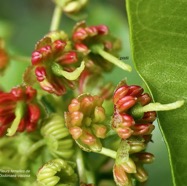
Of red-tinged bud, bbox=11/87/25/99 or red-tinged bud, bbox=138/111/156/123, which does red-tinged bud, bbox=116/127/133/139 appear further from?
red-tinged bud, bbox=11/87/25/99

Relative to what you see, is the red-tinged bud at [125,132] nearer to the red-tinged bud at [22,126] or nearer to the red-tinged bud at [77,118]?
the red-tinged bud at [77,118]

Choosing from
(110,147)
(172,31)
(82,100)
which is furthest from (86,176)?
(172,31)

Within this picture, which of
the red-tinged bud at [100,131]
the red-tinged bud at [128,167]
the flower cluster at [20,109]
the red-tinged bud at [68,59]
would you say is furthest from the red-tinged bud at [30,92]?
the red-tinged bud at [128,167]

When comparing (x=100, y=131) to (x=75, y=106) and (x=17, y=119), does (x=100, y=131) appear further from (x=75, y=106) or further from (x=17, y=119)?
(x=17, y=119)

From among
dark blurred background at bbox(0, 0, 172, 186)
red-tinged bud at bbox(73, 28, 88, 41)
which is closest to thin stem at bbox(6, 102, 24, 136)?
red-tinged bud at bbox(73, 28, 88, 41)

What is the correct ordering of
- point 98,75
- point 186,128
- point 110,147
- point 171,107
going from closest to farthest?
point 171,107
point 186,128
point 110,147
point 98,75

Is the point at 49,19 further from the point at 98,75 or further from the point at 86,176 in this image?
the point at 86,176

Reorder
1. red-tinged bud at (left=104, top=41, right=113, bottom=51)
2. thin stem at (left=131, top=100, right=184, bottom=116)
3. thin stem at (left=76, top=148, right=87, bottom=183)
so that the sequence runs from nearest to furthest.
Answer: thin stem at (left=131, top=100, right=184, bottom=116) → thin stem at (left=76, top=148, right=87, bottom=183) → red-tinged bud at (left=104, top=41, right=113, bottom=51)
